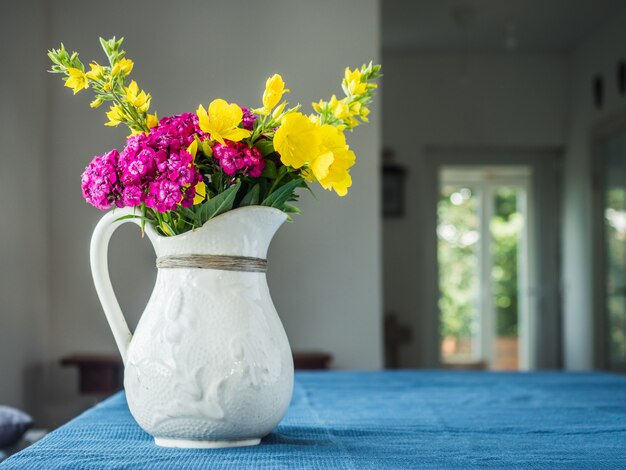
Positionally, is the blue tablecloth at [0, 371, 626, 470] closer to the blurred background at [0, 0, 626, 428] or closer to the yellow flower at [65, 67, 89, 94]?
the yellow flower at [65, 67, 89, 94]

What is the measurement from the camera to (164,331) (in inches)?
33.9

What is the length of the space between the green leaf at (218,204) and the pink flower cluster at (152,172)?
3 centimetres

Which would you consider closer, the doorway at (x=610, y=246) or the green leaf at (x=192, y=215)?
the green leaf at (x=192, y=215)

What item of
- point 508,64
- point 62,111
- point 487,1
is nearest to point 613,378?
point 62,111

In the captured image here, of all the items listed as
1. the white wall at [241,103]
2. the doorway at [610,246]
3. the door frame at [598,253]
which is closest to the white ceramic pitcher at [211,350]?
the white wall at [241,103]

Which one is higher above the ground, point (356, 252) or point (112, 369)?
point (356, 252)

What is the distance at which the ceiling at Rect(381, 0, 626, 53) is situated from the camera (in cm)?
518

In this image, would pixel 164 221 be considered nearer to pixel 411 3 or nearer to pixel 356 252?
pixel 356 252

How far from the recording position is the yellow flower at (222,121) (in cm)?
83

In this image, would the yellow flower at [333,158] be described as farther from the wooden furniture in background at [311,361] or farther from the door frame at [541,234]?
the door frame at [541,234]

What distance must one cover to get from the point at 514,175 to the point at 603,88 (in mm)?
1148

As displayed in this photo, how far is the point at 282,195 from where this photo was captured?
0.91m

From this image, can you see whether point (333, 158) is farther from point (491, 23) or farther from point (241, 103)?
point (491, 23)

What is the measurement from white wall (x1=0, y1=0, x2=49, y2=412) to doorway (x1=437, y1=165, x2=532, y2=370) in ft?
12.5
